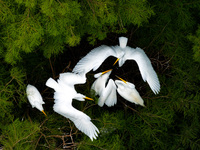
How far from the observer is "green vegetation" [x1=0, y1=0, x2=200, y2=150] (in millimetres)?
933

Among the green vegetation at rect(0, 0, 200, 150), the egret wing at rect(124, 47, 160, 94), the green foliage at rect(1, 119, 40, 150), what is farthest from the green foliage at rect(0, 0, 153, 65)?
the green foliage at rect(1, 119, 40, 150)

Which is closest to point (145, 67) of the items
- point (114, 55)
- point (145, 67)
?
point (145, 67)

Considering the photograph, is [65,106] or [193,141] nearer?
[65,106]

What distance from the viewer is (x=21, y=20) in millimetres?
922

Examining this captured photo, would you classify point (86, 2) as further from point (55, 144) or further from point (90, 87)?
point (55, 144)

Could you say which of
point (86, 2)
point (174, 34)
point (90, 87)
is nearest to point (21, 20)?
point (86, 2)

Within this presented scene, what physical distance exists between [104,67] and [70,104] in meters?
0.31

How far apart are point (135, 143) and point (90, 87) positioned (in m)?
0.33

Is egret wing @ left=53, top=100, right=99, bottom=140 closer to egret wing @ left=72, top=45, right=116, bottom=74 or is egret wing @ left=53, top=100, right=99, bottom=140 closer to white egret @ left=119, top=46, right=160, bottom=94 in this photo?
egret wing @ left=72, top=45, right=116, bottom=74

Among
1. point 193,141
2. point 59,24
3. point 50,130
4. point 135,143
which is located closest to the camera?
point 59,24

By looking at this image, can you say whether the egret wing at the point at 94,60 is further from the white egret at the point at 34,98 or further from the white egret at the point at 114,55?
the white egret at the point at 34,98

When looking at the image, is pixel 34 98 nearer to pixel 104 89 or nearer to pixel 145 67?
pixel 104 89

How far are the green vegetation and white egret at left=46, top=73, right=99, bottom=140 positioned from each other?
3.3 inches

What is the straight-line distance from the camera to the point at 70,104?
36.6 inches
